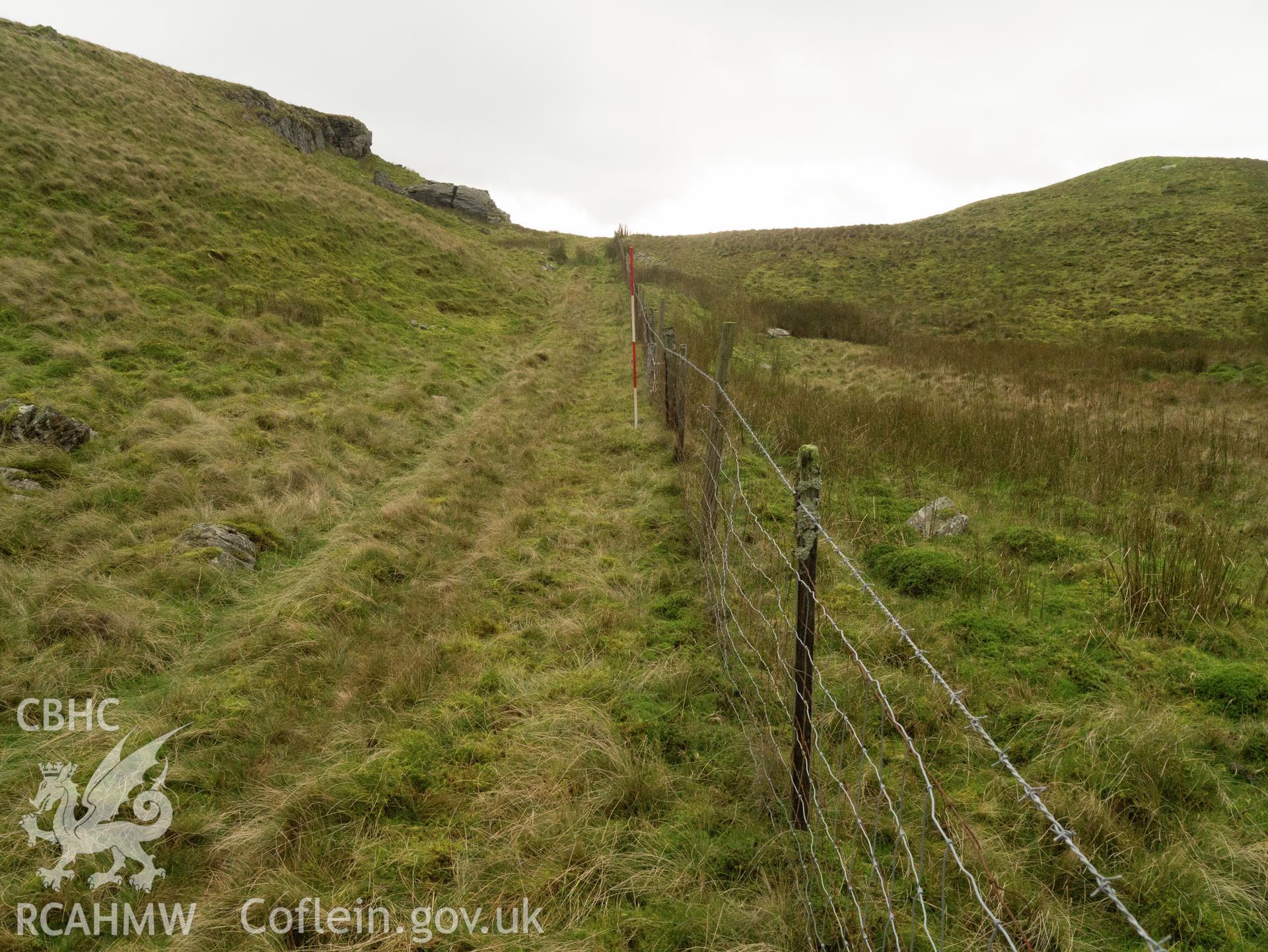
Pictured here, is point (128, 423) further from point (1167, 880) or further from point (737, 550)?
point (1167, 880)

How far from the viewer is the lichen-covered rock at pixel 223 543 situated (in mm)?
5344

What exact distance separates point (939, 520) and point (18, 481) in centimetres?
896

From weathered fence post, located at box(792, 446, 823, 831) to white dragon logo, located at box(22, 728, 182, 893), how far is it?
301cm

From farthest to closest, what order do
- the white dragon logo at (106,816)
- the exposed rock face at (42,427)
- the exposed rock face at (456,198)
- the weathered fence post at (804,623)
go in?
the exposed rock face at (456,198), the exposed rock face at (42,427), the white dragon logo at (106,816), the weathered fence post at (804,623)

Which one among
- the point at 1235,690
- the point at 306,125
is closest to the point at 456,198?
the point at 306,125

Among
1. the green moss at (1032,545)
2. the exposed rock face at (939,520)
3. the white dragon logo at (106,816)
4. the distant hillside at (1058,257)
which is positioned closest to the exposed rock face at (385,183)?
the distant hillside at (1058,257)

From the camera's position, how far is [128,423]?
296 inches

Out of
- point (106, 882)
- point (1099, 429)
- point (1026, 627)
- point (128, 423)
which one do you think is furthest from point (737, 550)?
point (128, 423)

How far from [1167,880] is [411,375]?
12.1 m

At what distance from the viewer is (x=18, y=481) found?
5863mm

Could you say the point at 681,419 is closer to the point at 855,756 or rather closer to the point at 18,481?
the point at 855,756

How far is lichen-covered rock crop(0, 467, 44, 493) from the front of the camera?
576 centimetres

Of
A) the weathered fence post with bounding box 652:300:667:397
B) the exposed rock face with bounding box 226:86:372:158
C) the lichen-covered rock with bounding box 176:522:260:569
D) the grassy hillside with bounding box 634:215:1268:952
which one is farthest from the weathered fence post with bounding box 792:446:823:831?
the exposed rock face with bounding box 226:86:372:158

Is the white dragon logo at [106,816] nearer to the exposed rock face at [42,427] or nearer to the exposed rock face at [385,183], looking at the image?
the exposed rock face at [42,427]
